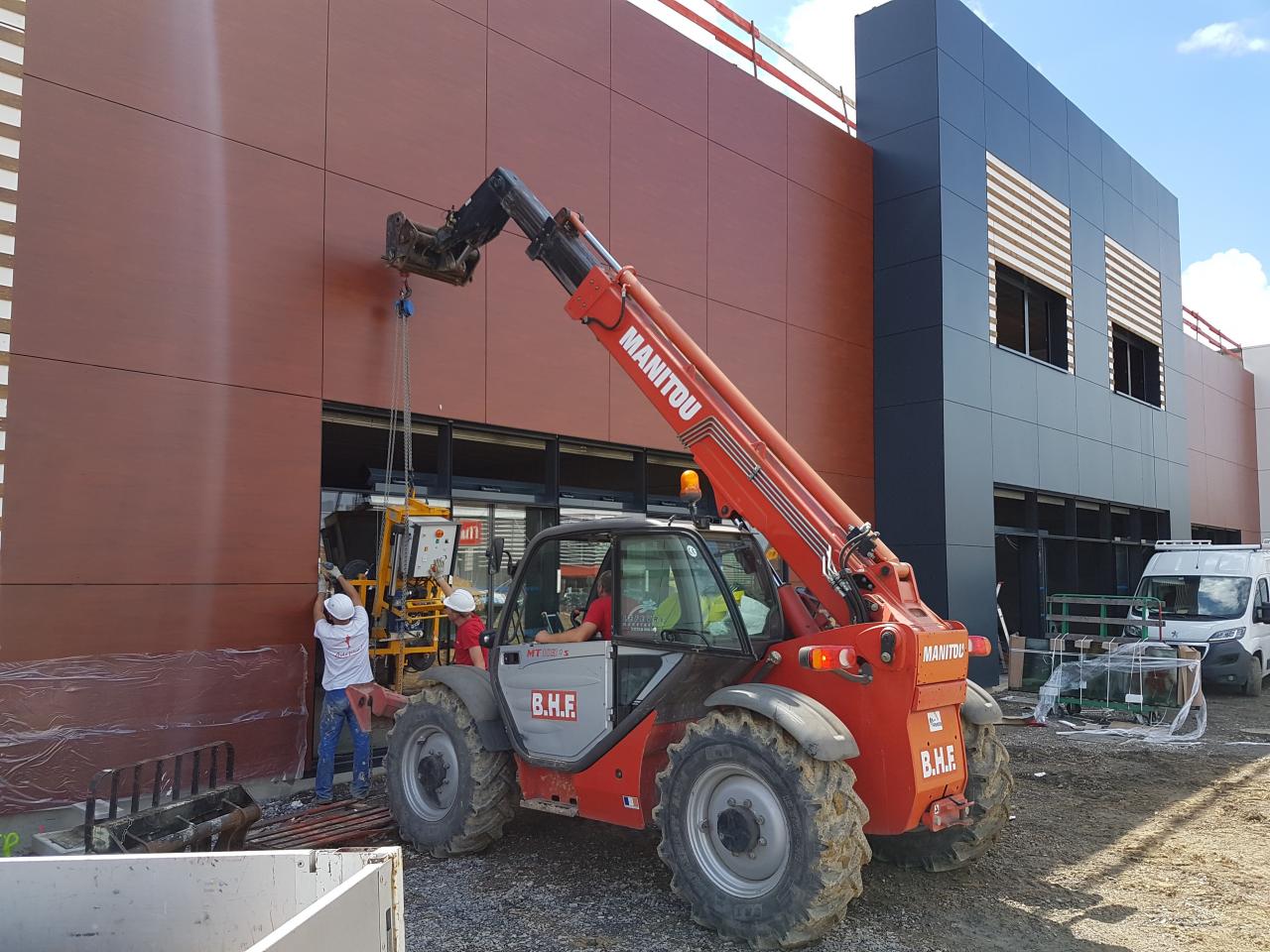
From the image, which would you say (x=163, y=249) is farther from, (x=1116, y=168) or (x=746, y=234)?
(x=1116, y=168)

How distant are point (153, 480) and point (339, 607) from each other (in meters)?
1.59

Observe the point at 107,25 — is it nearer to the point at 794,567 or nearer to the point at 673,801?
the point at 794,567

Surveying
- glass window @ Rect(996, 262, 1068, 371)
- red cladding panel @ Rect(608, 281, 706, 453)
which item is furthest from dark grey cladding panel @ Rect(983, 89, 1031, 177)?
red cladding panel @ Rect(608, 281, 706, 453)

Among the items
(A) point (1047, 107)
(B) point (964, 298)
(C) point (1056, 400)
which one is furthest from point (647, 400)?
(A) point (1047, 107)

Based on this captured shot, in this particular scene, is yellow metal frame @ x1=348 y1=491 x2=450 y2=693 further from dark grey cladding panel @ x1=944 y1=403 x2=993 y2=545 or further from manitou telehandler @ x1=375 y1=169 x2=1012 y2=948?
dark grey cladding panel @ x1=944 y1=403 x2=993 y2=545

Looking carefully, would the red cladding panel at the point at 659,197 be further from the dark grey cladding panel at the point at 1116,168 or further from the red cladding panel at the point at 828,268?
the dark grey cladding panel at the point at 1116,168

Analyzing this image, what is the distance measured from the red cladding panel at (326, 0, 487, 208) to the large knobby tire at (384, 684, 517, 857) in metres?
4.69

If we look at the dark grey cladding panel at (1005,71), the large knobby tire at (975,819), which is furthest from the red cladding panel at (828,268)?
the large knobby tire at (975,819)

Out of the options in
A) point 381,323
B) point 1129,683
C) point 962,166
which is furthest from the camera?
point 962,166

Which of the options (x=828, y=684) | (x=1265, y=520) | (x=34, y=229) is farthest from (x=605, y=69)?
(x=1265, y=520)

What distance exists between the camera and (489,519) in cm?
909

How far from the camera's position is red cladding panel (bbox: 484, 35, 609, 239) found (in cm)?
920

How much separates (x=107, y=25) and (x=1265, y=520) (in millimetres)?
31320

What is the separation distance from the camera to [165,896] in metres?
2.48
